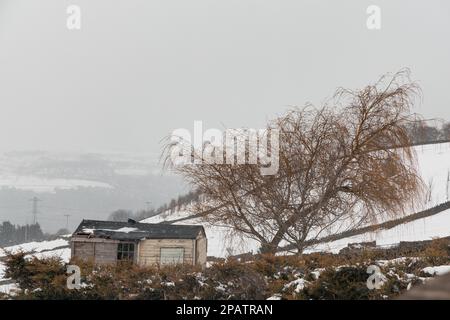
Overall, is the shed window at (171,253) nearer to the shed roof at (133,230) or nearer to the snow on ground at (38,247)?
the shed roof at (133,230)

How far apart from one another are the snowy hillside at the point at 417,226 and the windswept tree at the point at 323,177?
0.94m

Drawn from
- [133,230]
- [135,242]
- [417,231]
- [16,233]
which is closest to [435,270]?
[135,242]

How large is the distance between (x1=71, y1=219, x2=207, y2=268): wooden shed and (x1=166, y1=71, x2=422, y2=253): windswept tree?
20.2 feet

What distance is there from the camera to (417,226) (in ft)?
107

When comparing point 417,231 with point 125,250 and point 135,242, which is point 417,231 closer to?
point 135,242

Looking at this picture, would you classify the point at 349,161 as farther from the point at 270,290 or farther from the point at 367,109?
the point at 270,290

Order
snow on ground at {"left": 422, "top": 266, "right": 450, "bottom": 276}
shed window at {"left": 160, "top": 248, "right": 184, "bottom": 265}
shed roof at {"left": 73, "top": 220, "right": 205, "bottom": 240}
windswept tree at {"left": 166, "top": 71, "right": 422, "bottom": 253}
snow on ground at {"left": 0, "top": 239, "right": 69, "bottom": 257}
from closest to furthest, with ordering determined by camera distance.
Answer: snow on ground at {"left": 422, "top": 266, "right": 450, "bottom": 276}, snow on ground at {"left": 0, "top": 239, "right": 69, "bottom": 257}, windswept tree at {"left": 166, "top": 71, "right": 422, "bottom": 253}, shed roof at {"left": 73, "top": 220, "right": 205, "bottom": 240}, shed window at {"left": 160, "top": 248, "right": 184, "bottom": 265}

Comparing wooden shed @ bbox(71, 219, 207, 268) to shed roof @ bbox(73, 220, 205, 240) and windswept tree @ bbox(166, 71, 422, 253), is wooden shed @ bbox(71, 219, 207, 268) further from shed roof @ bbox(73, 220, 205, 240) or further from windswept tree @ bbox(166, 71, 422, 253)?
windswept tree @ bbox(166, 71, 422, 253)

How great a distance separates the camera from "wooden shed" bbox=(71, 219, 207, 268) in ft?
62.2

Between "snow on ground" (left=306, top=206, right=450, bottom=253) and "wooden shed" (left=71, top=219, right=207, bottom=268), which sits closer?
"wooden shed" (left=71, top=219, right=207, bottom=268)

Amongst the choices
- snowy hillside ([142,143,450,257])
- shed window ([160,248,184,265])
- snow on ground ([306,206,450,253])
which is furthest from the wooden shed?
snow on ground ([306,206,450,253])

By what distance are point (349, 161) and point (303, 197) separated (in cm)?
156

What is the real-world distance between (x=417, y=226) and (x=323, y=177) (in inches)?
916

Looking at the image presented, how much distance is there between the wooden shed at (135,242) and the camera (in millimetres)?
18953
